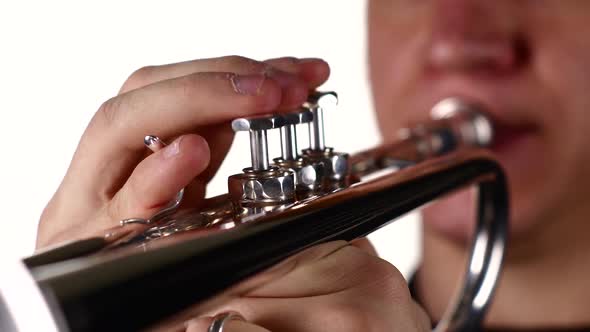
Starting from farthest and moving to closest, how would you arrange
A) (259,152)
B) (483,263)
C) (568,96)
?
(568,96)
(483,263)
(259,152)

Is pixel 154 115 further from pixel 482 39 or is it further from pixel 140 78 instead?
pixel 482 39

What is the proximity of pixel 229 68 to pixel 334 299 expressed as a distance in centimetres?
17

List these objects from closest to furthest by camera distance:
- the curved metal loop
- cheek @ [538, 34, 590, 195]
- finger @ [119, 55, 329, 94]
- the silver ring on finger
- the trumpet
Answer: the trumpet < the silver ring on finger < finger @ [119, 55, 329, 94] < the curved metal loop < cheek @ [538, 34, 590, 195]

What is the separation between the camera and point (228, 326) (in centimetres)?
43

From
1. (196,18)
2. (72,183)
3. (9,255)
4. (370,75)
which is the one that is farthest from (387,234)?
(9,255)

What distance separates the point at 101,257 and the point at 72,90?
0.84 metres

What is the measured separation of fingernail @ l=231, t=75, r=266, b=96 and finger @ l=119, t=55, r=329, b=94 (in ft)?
0.06

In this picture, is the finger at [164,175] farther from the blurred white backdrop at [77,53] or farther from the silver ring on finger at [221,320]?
the blurred white backdrop at [77,53]

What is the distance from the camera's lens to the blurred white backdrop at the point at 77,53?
3.51 ft

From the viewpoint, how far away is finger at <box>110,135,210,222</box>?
1.61 ft

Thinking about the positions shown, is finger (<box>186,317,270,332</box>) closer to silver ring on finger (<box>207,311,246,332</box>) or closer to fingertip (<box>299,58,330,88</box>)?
silver ring on finger (<box>207,311,246,332</box>)

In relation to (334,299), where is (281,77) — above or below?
above

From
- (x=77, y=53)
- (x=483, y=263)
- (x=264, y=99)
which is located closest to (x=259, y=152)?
(x=264, y=99)

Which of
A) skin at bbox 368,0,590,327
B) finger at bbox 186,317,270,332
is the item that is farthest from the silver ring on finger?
skin at bbox 368,0,590,327
